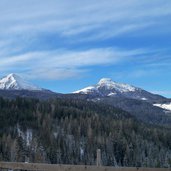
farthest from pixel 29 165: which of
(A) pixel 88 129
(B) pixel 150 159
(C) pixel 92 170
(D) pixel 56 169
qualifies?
(A) pixel 88 129

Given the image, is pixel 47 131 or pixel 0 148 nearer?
pixel 0 148

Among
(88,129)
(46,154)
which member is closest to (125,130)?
(88,129)

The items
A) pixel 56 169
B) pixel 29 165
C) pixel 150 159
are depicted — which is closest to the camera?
pixel 56 169

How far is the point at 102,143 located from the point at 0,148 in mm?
46652

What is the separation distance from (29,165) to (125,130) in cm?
18177

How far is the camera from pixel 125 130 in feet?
628

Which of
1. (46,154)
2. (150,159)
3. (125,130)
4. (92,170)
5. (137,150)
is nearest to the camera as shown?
(92,170)

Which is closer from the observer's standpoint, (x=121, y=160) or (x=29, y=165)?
(x=29, y=165)

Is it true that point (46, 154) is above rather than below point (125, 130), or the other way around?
below

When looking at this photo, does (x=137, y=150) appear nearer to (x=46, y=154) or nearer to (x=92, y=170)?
(x=46, y=154)

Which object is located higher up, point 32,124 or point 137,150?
point 32,124

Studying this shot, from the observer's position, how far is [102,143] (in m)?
167

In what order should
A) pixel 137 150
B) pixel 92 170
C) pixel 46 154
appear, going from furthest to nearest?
pixel 137 150, pixel 46 154, pixel 92 170

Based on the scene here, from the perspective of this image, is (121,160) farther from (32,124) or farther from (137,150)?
(32,124)
